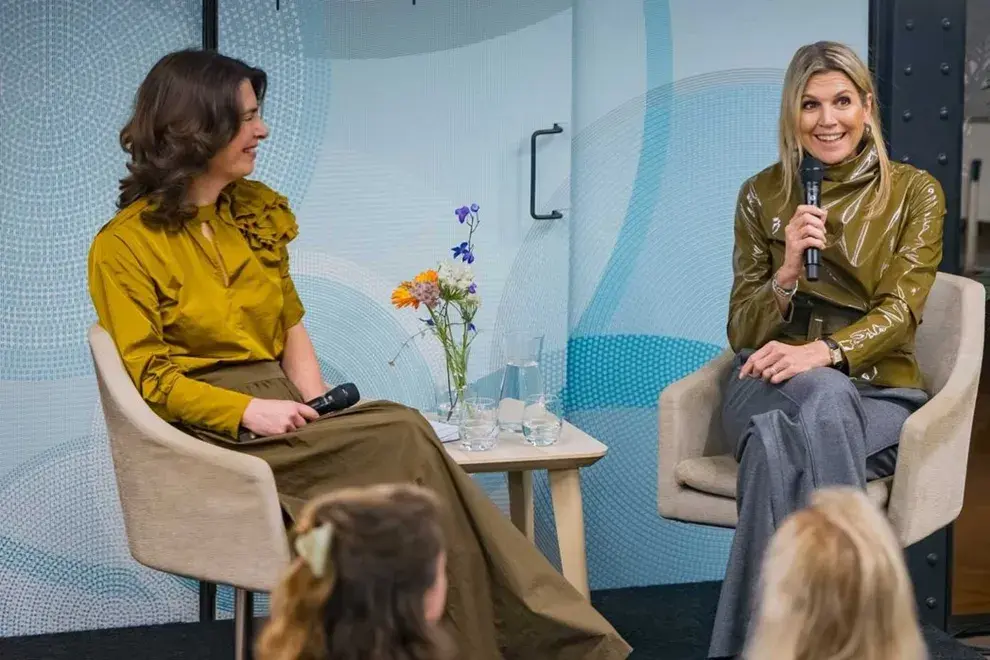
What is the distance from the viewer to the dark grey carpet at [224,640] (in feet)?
11.1

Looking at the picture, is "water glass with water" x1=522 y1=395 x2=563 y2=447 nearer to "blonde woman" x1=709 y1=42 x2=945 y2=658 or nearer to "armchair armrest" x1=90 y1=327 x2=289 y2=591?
"blonde woman" x1=709 y1=42 x2=945 y2=658

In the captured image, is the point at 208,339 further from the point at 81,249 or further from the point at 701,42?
the point at 701,42

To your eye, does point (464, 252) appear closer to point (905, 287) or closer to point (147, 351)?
point (147, 351)

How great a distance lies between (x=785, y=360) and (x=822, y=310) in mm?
257

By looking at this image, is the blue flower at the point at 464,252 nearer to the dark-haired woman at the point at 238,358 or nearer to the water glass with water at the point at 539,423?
the water glass with water at the point at 539,423

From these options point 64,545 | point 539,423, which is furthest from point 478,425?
point 64,545

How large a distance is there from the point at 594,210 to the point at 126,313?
1.51 m

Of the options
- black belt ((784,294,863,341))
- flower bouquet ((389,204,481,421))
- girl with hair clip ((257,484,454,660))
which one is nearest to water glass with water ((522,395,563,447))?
A: flower bouquet ((389,204,481,421))

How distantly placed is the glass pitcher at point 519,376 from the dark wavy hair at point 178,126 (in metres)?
0.83

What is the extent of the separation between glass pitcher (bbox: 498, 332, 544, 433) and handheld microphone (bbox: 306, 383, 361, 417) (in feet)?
1.57

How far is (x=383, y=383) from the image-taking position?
12.2 ft

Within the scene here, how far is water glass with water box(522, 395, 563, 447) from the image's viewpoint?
10.4 feet

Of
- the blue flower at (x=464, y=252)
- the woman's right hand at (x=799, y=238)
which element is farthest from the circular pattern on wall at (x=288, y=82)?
the woman's right hand at (x=799, y=238)

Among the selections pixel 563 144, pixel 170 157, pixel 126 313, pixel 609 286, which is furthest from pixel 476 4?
pixel 126 313
